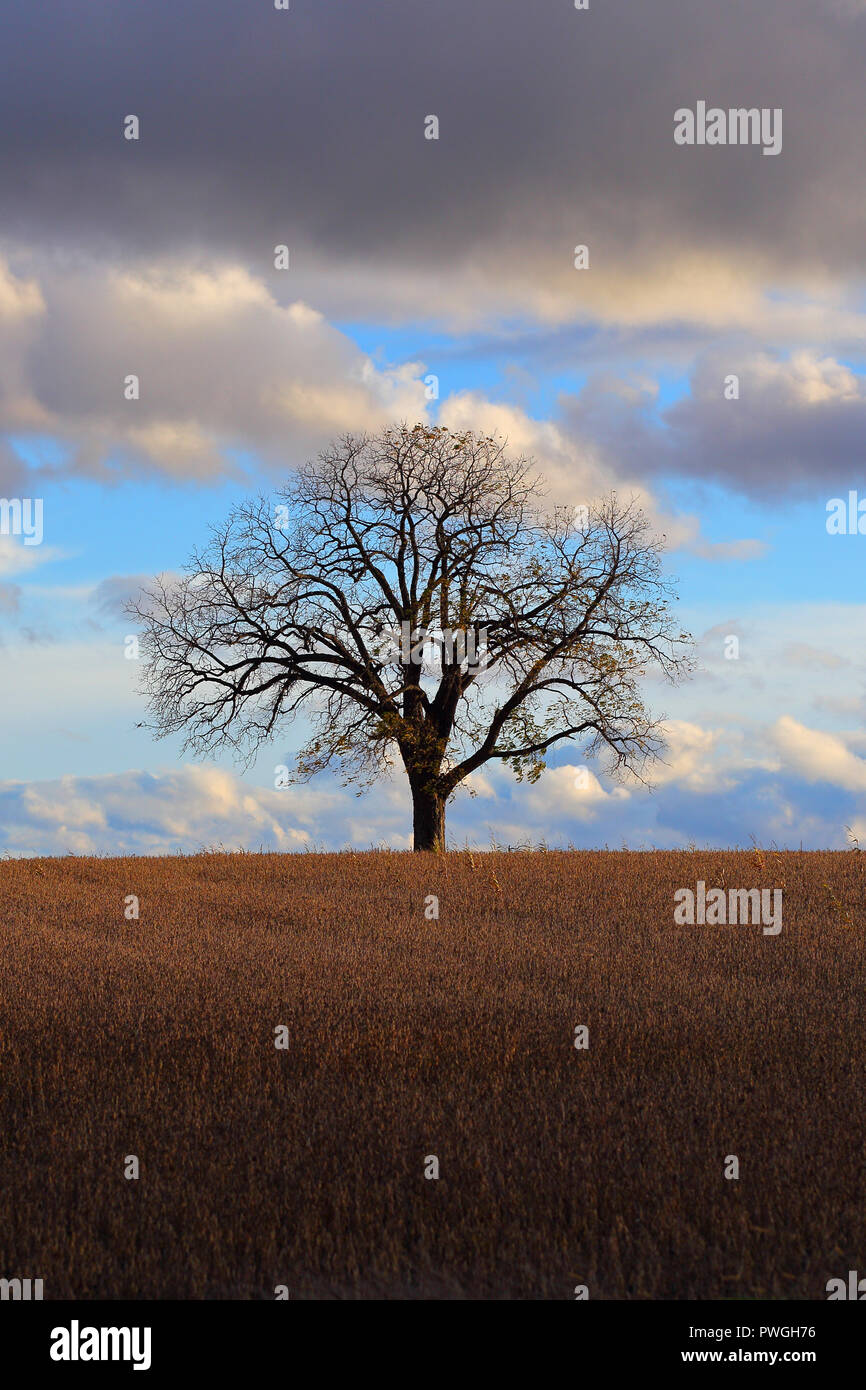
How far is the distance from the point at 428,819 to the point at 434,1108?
1923 centimetres

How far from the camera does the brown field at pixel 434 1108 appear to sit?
584cm

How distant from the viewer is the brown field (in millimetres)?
5840

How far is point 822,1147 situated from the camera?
7.22 m

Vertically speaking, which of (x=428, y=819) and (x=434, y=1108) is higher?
(x=428, y=819)

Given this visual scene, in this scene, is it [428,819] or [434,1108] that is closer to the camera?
[434,1108]

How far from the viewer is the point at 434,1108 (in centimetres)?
794

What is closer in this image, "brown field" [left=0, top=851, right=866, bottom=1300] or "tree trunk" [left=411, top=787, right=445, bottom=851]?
"brown field" [left=0, top=851, right=866, bottom=1300]

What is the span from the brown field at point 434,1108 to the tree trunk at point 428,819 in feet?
34.7

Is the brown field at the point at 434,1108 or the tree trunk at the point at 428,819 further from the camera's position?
the tree trunk at the point at 428,819

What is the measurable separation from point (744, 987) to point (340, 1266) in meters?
7.26

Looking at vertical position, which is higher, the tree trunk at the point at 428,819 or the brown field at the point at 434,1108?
the tree trunk at the point at 428,819

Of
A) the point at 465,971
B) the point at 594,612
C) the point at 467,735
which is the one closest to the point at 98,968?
the point at 465,971

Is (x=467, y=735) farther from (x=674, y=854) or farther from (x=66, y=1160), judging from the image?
(x=66, y=1160)

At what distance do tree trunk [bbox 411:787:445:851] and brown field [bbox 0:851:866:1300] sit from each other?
10585 millimetres
